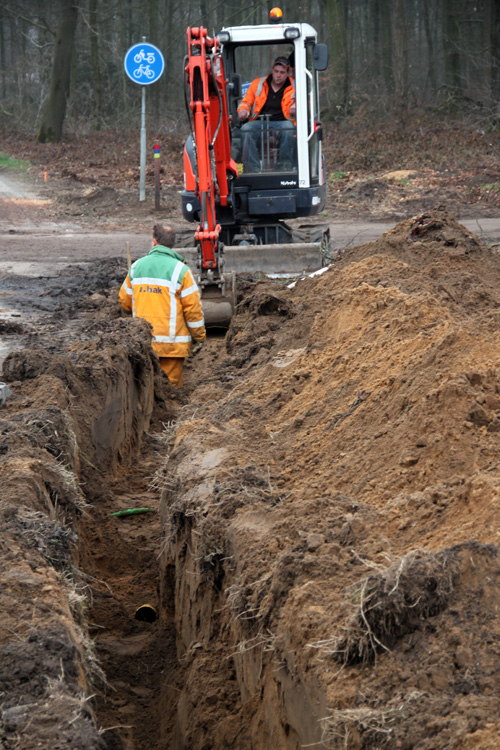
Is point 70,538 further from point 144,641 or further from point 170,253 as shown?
point 170,253

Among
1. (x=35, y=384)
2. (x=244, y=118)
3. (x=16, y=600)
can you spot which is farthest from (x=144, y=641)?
(x=244, y=118)

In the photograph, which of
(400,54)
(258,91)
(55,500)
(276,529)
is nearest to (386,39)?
(400,54)

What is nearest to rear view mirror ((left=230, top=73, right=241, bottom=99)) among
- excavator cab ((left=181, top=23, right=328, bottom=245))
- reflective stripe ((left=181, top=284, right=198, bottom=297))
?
excavator cab ((left=181, top=23, right=328, bottom=245))

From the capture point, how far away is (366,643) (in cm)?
280

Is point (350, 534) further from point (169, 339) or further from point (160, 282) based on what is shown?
point (169, 339)

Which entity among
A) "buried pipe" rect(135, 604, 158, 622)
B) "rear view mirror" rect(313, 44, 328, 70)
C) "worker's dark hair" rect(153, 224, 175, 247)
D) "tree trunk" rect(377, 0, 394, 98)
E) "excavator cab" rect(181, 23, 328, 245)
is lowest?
"buried pipe" rect(135, 604, 158, 622)

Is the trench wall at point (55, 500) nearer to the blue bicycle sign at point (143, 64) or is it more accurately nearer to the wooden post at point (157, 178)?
the blue bicycle sign at point (143, 64)

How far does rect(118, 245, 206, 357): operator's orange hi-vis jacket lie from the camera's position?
794 centimetres

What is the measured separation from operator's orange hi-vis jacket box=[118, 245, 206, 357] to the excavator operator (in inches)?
140

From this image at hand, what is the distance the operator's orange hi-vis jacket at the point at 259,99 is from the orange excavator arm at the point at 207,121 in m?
1.05

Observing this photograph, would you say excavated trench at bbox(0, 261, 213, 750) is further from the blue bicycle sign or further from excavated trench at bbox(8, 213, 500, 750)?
the blue bicycle sign

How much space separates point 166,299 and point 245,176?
145 inches

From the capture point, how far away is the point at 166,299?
807 cm

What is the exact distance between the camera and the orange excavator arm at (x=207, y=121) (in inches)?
350
